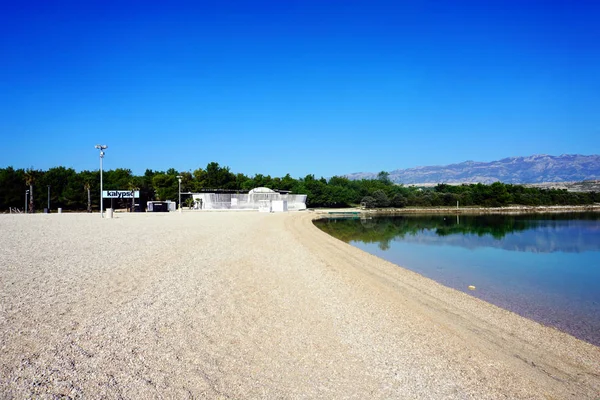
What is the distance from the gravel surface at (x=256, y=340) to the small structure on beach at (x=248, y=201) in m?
65.8


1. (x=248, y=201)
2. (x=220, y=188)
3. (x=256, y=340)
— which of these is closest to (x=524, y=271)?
(x=256, y=340)

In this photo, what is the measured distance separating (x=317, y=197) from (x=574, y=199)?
89229 millimetres

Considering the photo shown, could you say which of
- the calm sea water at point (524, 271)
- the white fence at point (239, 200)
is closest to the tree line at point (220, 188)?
the white fence at point (239, 200)

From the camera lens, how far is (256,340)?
6.52m

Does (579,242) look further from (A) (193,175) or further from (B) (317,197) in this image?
(A) (193,175)

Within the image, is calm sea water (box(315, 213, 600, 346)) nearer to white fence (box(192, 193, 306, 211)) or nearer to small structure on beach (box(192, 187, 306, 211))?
small structure on beach (box(192, 187, 306, 211))

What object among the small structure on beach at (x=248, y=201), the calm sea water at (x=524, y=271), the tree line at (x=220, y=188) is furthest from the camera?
the small structure on beach at (x=248, y=201)

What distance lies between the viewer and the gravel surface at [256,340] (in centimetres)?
496

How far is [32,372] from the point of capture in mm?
4707

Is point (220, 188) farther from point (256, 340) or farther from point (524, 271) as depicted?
point (256, 340)

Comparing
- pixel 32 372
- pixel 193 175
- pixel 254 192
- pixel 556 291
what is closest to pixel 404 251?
pixel 556 291

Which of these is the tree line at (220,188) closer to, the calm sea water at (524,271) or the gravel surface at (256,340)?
the calm sea water at (524,271)

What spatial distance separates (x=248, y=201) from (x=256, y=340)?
256 ft

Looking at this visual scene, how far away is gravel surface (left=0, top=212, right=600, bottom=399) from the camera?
4965 millimetres
